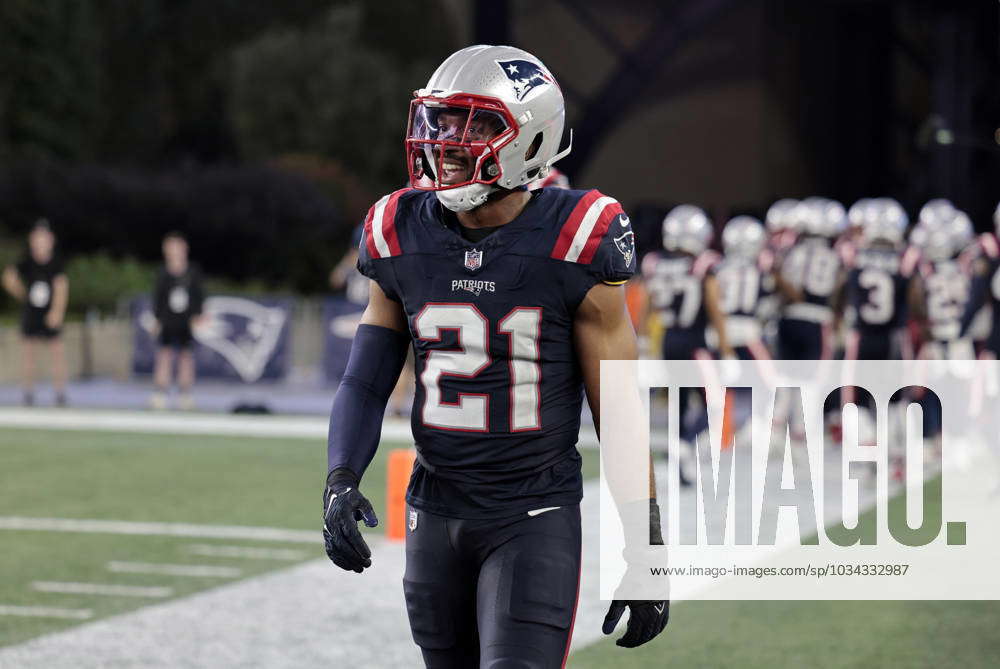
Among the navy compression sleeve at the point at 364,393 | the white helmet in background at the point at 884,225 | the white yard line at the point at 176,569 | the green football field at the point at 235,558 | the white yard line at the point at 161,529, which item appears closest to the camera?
the navy compression sleeve at the point at 364,393

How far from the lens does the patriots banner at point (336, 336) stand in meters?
19.4

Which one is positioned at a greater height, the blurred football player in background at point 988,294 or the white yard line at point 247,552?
the blurred football player in background at point 988,294

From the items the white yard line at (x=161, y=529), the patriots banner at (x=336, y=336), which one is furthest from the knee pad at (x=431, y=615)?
the patriots banner at (x=336, y=336)

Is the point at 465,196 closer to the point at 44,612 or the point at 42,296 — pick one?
the point at 44,612

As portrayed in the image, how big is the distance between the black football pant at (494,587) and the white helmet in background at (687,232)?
325 inches

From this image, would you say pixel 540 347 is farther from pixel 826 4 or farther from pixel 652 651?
pixel 826 4

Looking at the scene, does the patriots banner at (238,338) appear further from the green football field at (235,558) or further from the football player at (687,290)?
the football player at (687,290)

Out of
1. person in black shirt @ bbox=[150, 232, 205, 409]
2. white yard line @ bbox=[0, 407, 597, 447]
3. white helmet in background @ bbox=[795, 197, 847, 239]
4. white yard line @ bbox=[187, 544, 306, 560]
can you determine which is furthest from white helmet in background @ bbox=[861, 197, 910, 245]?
person in black shirt @ bbox=[150, 232, 205, 409]

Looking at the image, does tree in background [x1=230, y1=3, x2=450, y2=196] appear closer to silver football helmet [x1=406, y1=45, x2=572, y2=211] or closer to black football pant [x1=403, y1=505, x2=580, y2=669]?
silver football helmet [x1=406, y1=45, x2=572, y2=211]

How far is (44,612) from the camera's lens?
25.1 ft

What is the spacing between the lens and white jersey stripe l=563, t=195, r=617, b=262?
3.94 meters

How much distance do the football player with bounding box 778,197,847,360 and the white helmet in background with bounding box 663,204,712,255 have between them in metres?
1.74

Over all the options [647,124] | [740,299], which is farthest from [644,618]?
[647,124]

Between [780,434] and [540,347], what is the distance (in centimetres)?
1027
